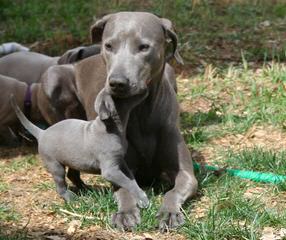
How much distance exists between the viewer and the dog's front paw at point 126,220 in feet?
14.4

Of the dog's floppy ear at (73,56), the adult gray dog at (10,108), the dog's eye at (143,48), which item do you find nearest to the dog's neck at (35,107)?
the adult gray dog at (10,108)

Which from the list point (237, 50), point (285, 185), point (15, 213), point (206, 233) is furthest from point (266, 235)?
point (237, 50)

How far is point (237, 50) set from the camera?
29.1 feet

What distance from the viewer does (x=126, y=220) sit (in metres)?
4.45

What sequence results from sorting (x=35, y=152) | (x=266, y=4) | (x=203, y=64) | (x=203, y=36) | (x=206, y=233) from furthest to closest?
(x=266, y=4)
(x=203, y=36)
(x=203, y=64)
(x=35, y=152)
(x=206, y=233)

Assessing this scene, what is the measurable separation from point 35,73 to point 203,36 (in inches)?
98.2

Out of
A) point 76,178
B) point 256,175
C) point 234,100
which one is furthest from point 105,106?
point 234,100

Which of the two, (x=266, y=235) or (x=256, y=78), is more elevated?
(x=266, y=235)

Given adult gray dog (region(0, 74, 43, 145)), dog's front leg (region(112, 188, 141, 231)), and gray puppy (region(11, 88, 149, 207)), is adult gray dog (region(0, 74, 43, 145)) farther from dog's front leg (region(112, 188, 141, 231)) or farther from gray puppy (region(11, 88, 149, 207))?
dog's front leg (region(112, 188, 141, 231))

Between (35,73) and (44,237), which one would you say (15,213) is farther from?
(35,73)

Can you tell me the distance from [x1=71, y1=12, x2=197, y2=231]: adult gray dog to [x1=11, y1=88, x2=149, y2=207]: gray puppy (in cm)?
9

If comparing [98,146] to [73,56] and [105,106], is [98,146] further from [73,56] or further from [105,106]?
[73,56]

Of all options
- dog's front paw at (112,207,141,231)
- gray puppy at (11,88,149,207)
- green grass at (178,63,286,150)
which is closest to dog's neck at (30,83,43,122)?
green grass at (178,63,286,150)

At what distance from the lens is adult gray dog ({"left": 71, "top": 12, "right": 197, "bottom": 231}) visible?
4.54 metres
